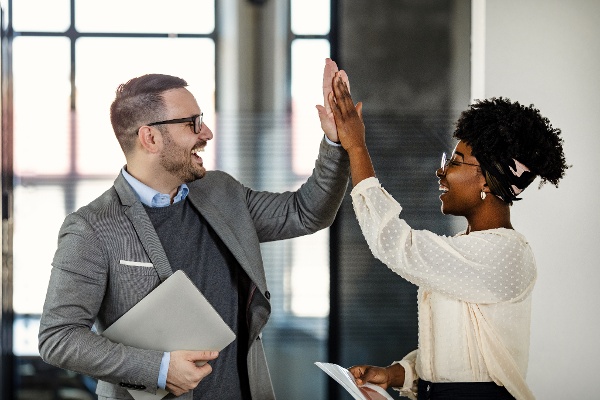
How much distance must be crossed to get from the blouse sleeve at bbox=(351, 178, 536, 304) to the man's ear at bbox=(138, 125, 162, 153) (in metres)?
0.70

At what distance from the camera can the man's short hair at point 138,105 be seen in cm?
232

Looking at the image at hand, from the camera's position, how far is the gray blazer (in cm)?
201

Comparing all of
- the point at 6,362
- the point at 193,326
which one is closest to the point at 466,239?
the point at 193,326

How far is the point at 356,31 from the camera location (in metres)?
4.01

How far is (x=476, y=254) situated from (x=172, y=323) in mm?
813

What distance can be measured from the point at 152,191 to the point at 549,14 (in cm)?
246

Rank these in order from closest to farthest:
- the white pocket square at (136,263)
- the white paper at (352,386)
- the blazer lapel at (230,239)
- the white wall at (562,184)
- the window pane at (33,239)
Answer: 1. the white paper at (352,386)
2. the white pocket square at (136,263)
3. the blazer lapel at (230,239)
4. the white wall at (562,184)
5. the window pane at (33,239)

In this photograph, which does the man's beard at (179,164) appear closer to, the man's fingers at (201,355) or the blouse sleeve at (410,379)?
the man's fingers at (201,355)

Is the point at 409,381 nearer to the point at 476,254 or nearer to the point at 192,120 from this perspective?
the point at 476,254

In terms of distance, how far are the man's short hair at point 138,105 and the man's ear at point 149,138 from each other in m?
0.02

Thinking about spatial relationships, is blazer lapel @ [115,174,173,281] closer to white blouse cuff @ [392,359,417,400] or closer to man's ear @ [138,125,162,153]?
man's ear @ [138,125,162,153]

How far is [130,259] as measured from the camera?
2123 millimetres

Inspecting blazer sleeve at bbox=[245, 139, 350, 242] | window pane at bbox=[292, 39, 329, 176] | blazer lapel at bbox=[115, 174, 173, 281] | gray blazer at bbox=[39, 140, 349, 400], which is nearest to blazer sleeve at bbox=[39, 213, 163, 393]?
gray blazer at bbox=[39, 140, 349, 400]

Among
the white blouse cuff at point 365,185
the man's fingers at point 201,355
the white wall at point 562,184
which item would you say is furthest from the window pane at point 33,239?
the white blouse cuff at point 365,185
